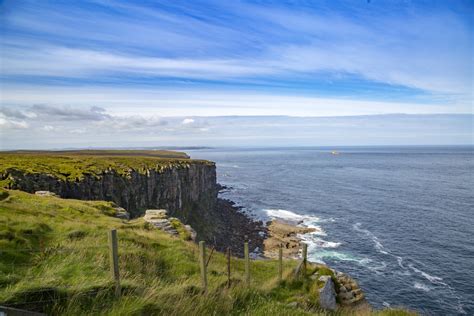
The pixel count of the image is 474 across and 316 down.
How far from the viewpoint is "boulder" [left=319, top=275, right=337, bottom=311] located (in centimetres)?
1823

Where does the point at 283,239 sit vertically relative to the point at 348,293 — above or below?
below

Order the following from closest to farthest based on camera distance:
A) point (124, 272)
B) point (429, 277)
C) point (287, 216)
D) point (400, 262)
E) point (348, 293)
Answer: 1. point (124, 272)
2. point (348, 293)
3. point (429, 277)
4. point (400, 262)
5. point (287, 216)

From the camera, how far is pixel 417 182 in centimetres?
12331

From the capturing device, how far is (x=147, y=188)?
67562 mm

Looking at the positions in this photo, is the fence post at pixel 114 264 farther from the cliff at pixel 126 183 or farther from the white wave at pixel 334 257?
the white wave at pixel 334 257

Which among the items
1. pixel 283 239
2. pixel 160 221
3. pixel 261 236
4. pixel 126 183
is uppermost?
pixel 126 183

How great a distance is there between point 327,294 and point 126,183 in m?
48.9

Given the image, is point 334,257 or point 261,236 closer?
point 334,257

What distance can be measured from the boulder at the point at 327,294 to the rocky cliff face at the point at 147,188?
118ft

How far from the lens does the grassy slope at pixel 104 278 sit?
8.09m

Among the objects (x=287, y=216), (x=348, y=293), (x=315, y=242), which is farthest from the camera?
(x=287, y=216)

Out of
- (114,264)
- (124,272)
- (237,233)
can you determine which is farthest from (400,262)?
(114,264)

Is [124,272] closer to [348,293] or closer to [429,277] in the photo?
[348,293]

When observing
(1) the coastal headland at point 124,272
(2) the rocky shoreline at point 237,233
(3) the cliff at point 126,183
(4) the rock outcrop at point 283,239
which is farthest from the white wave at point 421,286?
(3) the cliff at point 126,183
